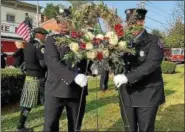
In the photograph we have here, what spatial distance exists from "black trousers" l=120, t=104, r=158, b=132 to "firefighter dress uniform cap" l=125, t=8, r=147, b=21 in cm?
106

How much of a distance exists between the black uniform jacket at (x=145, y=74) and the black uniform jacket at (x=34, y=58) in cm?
260

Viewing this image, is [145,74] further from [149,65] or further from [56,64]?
[56,64]

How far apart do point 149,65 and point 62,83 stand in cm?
107

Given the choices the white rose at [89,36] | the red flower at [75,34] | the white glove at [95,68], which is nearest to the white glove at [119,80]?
the white glove at [95,68]

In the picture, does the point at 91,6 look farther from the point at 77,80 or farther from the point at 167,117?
the point at 167,117

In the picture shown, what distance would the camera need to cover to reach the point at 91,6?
4641 mm

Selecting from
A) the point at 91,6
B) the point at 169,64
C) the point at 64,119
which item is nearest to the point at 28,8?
the point at 169,64

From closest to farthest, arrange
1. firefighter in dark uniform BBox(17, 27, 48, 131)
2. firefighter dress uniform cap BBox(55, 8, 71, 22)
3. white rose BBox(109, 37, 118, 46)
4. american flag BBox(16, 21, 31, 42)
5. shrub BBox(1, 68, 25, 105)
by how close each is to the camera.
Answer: white rose BBox(109, 37, 118, 46) → firefighter dress uniform cap BBox(55, 8, 71, 22) → firefighter in dark uniform BBox(17, 27, 48, 131) → shrub BBox(1, 68, 25, 105) → american flag BBox(16, 21, 31, 42)

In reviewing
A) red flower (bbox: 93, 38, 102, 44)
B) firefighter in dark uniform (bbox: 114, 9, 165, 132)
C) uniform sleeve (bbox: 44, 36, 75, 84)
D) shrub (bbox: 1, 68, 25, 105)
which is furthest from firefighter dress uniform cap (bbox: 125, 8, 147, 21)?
shrub (bbox: 1, 68, 25, 105)

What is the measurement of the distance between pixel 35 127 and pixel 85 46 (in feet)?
11.5

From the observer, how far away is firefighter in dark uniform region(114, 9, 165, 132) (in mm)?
4504

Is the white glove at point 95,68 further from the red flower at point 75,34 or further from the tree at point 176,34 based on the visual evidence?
the tree at point 176,34

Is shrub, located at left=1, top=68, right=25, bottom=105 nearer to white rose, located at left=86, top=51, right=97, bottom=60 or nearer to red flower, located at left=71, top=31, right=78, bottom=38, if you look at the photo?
red flower, located at left=71, top=31, right=78, bottom=38

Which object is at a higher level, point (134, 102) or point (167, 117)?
point (134, 102)
